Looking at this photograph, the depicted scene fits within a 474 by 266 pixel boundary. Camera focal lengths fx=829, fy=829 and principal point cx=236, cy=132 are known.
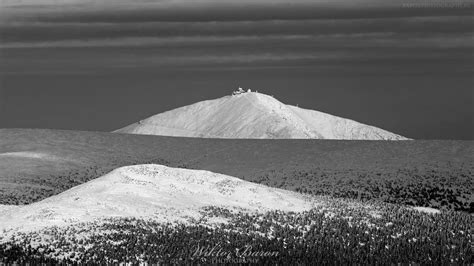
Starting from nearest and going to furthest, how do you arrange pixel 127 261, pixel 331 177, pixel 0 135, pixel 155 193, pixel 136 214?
1. pixel 127 261
2. pixel 136 214
3. pixel 155 193
4. pixel 331 177
5. pixel 0 135

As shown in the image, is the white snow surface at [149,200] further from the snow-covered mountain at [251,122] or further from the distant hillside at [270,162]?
the snow-covered mountain at [251,122]

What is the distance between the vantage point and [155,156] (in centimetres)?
5956

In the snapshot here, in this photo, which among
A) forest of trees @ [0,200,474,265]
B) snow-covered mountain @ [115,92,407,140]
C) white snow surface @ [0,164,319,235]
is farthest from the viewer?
snow-covered mountain @ [115,92,407,140]

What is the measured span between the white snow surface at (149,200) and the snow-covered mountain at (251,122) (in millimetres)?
105086

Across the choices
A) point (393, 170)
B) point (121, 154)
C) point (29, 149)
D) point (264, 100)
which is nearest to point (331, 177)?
point (393, 170)

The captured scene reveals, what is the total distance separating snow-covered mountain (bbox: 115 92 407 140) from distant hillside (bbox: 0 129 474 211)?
8290cm

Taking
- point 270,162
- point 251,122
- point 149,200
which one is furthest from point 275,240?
point 251,122

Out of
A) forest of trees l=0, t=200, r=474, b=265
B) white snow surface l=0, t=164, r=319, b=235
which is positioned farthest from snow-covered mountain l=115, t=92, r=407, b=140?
forest of trees l=0, t=200, r=474, b=265

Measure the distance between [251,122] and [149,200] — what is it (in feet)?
389

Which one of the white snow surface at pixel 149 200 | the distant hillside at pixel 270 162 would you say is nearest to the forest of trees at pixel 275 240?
the white snow surface at pixel 149 200

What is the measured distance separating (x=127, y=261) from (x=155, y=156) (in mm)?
35519

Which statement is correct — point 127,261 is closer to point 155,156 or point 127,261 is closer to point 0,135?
point 155,156

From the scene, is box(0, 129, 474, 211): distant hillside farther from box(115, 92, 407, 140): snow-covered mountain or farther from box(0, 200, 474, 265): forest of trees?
box(115, 92, 407, 140): snow-covered mountain

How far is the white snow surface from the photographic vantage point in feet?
103
